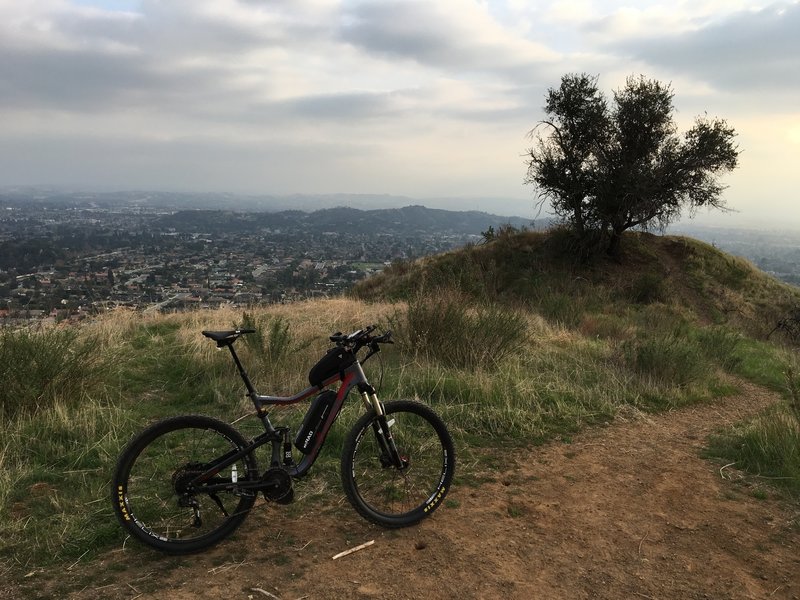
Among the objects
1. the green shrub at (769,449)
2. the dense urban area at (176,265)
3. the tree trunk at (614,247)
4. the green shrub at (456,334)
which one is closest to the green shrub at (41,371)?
the dense urban area at (176,265)

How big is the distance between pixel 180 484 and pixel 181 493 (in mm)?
56

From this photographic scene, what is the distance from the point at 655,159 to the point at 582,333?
1225cm

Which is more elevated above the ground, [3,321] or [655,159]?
[655,159]

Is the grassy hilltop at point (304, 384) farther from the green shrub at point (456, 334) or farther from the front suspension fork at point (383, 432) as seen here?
the front suspension fork at point (383, 432)

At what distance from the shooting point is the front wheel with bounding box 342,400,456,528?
129 inches

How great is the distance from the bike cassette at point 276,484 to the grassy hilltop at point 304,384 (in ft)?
1.77

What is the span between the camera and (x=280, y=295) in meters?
15.6

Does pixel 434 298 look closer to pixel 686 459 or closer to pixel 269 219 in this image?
pixel 686 459

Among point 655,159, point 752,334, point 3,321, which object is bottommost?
point 752,334

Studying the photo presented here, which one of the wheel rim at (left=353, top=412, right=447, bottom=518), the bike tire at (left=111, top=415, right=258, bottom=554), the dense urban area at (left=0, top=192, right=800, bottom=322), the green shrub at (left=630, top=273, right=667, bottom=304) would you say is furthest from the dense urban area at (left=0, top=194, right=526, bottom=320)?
the green shrub at (left=630, top=273, right=667, bottom=304)

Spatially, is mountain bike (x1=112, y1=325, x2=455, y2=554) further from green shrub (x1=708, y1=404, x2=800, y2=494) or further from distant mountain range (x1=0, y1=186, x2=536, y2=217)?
distant mountain range (x1=0, y1=186, x2=536, y2=217)

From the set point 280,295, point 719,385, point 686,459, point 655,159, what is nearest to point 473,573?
point 686,459

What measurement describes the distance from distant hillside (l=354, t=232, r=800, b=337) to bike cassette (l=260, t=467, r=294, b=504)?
42.9 ft

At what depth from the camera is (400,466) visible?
349cm
